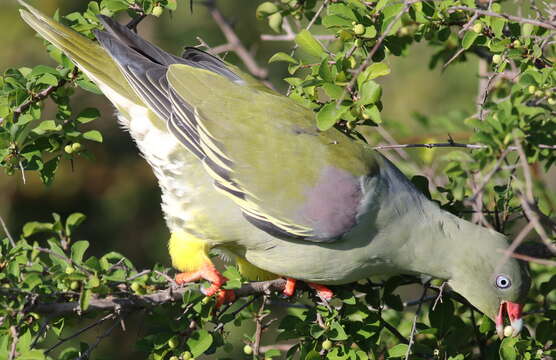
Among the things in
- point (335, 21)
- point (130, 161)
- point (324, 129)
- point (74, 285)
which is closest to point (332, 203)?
point (324, 129)

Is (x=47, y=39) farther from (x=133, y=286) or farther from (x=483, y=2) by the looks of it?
(x=483, y=2)

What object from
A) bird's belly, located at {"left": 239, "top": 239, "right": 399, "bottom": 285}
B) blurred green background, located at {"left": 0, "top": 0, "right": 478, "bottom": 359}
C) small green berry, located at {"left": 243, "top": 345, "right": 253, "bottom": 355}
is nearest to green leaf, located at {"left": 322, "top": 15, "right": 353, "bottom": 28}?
bird's belly, located at {"left": 239, "top": 239, "right": 399, "bottom": 285}

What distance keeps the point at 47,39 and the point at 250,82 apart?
3.76ft

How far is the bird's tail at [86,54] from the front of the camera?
12.1ft

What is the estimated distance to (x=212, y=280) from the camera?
3646 millimetres

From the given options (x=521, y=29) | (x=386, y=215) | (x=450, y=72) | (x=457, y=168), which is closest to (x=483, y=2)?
(x=521, y=29)

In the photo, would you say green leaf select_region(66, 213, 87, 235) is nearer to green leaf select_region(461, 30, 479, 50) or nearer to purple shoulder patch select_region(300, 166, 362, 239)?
purple shoulder patch select_region(300, 166, 362, 239)

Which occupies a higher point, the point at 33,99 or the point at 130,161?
the point at 33,99

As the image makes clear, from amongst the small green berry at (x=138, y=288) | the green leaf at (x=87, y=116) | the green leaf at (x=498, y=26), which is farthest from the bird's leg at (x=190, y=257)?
the green leaf at (x=498, y=26)

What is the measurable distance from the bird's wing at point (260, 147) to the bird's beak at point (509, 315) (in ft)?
2.80

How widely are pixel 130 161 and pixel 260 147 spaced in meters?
3.41

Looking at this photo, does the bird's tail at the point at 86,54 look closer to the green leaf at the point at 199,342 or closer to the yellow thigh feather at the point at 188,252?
the yellow thigh feather at the point at 188,252

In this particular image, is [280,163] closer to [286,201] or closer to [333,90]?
[286,201]

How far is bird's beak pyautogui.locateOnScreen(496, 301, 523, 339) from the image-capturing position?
11.4 feet
